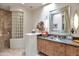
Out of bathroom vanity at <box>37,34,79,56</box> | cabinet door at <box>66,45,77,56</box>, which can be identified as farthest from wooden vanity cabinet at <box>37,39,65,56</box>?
cabinet door at <box>66,45,77,56</box>

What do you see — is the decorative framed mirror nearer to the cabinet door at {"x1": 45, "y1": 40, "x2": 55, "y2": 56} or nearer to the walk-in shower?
the cabinet door at {"x1": 45, "y1": 40, "x2": 55, "y2": 56}

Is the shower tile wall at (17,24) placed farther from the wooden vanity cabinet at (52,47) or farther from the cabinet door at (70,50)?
the cabinet door at (70,50)

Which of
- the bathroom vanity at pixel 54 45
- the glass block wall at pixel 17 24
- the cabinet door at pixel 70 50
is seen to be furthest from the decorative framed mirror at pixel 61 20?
the glass block wall at pixel 17 24

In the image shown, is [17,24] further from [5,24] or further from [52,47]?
[52,47]

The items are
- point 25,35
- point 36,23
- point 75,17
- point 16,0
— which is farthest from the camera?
point 75,17

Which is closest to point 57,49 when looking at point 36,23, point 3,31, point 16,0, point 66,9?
point 36,23

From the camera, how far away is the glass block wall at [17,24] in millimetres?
3049

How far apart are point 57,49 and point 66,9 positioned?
42.2 inches

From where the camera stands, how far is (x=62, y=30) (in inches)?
141

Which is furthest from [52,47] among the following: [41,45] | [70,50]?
[70,50]

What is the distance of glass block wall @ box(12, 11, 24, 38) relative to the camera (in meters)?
3.05

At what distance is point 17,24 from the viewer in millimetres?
3061

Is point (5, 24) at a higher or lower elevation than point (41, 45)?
higher

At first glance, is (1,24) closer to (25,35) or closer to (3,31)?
(3,31)
